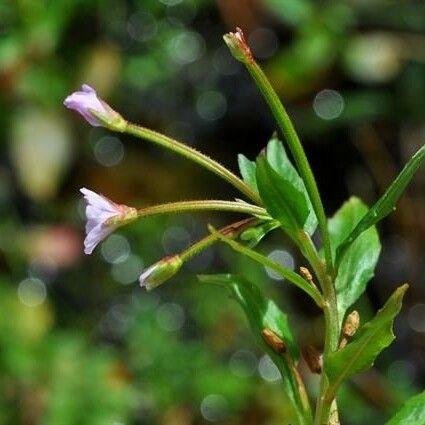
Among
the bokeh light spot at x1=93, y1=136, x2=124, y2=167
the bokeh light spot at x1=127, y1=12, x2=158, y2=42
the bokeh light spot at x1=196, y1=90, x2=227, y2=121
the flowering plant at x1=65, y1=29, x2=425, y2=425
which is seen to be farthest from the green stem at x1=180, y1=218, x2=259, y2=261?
the bokeh light spot at x1=196, y1=90, x2=227, y2=121

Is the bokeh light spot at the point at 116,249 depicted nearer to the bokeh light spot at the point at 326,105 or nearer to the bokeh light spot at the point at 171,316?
the bokeh light spot at the point at 171,316

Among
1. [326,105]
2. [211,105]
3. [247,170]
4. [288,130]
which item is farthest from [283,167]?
[211,105]

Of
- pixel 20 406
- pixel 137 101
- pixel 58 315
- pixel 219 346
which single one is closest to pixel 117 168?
pixel 137 101

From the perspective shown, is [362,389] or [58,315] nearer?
[362,389]

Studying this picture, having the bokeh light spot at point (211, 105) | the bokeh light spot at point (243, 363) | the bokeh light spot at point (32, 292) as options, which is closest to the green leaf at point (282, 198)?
the bokeh light spot at point (243, 363)

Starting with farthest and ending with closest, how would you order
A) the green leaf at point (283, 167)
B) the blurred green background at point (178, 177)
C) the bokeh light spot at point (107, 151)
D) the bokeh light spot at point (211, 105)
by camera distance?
the bokeh light spot at point (211, 105) → the bokeh light spot at point (107, 151) → the blurred green background at point (178, 177) → the green leaf at point (283, 167)

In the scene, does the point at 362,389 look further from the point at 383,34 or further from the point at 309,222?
the point at 309,222

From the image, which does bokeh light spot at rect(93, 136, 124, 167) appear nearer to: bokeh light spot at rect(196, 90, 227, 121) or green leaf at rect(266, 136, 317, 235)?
bokeh light spot at rect(196, 90, 227, 121)
